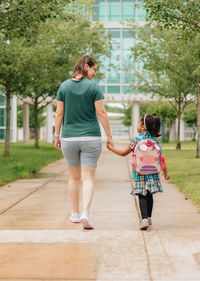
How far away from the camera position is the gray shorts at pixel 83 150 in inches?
226

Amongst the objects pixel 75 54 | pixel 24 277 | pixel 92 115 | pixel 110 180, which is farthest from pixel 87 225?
pixel 75 54

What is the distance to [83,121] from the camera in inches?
226

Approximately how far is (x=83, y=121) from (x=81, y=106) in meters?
0.18

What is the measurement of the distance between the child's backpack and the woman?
1.40 feet

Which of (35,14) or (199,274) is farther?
(35,14)

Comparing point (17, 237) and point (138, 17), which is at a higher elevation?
point (138, 17)

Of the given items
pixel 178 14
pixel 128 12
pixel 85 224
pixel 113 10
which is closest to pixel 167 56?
pixel 178 14

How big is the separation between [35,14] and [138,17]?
42495 millimetres

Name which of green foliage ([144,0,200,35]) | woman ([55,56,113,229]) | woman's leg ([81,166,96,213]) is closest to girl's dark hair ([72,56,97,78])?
woman ([55,56,113,229])

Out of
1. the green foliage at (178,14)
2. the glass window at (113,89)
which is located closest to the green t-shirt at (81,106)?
the green foliage at (178,14)

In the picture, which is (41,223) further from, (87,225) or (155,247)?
(155,247)

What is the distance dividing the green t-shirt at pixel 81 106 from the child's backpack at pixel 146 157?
20.8 inches

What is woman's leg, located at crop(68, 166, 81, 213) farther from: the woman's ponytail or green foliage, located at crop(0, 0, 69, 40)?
green foliage, located at crop(0, 0, 69, 40)

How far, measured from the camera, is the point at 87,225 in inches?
224
